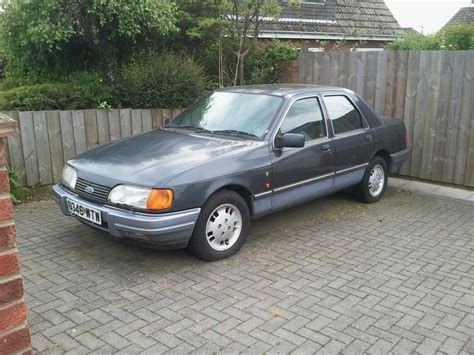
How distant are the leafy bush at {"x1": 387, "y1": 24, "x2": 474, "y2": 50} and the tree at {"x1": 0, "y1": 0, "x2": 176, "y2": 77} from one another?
5667 millimetres

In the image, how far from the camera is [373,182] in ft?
22.6

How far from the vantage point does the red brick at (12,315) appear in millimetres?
2242

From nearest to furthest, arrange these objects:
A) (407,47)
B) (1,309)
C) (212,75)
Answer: (1,309), (212,75), (407,47)

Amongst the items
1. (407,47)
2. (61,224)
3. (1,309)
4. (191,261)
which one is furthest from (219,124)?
(407,47)

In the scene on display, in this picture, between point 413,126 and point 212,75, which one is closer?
point 413,126

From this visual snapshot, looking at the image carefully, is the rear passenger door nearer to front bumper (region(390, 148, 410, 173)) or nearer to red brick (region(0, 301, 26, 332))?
front bumper (region(390, 148, 410, 173))

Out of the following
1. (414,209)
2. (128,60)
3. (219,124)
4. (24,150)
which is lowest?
(414,209)

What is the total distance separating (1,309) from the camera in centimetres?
222

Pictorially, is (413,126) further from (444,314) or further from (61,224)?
(61,224)

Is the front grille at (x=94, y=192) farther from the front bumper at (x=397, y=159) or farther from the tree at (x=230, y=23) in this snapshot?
the tree at (x=230, y=23)

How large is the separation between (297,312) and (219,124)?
101 inches

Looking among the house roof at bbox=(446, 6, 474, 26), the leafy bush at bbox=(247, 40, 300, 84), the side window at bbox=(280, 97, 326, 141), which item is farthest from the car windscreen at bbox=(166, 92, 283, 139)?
the house roof at bbox=(446, 6, 474, 26)

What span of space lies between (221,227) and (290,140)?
1.23 m

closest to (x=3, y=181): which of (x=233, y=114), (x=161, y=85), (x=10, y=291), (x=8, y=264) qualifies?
(x=8, y=264)
